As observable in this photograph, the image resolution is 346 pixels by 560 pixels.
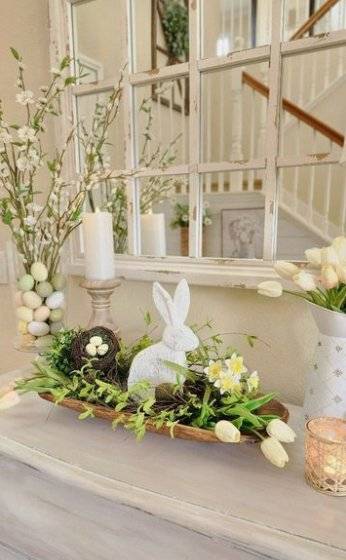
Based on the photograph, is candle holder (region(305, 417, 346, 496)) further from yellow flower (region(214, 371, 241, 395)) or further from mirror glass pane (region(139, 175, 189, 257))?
mirror glass pane (region(139, 175, 189, 257))

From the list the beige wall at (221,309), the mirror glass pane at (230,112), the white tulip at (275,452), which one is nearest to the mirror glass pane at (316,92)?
the mirror glass pane at (230,112)

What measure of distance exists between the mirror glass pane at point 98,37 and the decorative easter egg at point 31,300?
0.64m

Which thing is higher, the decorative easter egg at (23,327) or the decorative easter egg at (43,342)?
the decorative easter egg at (23,327)

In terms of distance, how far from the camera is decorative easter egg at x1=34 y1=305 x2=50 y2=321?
855mm

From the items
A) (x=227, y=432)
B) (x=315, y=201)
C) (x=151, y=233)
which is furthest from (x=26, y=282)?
(x=315, y=201)

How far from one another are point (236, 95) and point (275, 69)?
1222 mm

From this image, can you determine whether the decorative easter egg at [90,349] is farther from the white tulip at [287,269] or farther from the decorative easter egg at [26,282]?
the white tulip at [287,269]

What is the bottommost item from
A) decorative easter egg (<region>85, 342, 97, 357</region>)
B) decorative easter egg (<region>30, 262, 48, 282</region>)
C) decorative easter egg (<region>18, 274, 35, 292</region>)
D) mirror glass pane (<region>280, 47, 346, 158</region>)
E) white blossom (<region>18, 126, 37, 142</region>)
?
decorative easter egg (<region>85, 342, 97, 357</region>)

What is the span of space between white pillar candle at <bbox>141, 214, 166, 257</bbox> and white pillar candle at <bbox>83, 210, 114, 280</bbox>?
0.17m

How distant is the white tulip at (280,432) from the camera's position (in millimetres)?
519

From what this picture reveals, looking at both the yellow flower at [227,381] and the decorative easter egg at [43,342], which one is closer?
the yellow flower at [227,381]

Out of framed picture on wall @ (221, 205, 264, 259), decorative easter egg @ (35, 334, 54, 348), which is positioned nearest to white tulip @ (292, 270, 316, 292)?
framed picture on wall @ (221, 205, 264, 259)

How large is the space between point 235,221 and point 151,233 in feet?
1.10

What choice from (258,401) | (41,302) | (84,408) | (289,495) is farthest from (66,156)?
(289,495)
